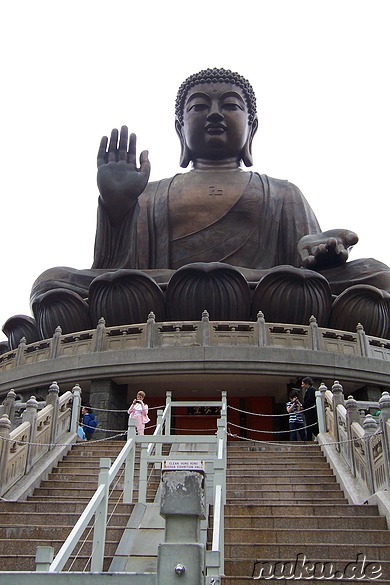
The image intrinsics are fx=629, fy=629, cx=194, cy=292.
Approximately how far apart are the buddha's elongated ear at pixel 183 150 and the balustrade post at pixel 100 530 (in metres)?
15.4

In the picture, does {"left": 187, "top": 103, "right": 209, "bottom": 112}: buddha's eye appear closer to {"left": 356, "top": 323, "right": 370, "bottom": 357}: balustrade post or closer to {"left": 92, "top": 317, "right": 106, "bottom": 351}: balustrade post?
{"left": 92, "top": 317, "right": 106, "bottom": 351}: balustrade post

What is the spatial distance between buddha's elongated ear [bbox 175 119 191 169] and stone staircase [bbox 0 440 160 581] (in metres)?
12.8

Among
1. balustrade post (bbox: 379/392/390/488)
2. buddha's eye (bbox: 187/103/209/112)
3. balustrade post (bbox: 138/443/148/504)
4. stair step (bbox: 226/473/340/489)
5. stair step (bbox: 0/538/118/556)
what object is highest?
buddha's eye (bbox: 187/103/209/112)

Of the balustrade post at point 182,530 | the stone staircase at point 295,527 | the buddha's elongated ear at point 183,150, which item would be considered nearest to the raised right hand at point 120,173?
the buddha's elongated ear at point 183,150

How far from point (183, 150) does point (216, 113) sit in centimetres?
194

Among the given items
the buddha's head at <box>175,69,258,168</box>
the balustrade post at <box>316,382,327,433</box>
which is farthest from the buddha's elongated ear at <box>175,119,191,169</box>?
the balustrade post at <box>316,382,327,433</box>

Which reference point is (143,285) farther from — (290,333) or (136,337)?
(290,333)

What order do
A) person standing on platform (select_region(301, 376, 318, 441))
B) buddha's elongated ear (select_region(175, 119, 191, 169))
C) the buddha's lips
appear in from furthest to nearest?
buddha's elongated ear (select_region(175, 119, 191, 169)) < the buddha's lips < person standing on platform (select_region(301, 376, 318, 441))

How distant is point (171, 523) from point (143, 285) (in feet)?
33.9

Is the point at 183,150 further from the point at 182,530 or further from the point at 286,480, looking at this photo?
the point at 182,530

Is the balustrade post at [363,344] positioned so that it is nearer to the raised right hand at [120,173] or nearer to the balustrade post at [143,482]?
the raised right hand at [120,173]

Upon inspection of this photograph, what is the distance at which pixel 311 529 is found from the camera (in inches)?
188

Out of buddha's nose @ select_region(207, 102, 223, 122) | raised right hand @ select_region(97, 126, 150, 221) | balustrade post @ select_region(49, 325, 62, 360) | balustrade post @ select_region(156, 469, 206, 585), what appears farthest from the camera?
buddha's nose @ select_region(207, 102, 223, 122)

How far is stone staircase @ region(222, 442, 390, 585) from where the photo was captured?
3.95m
